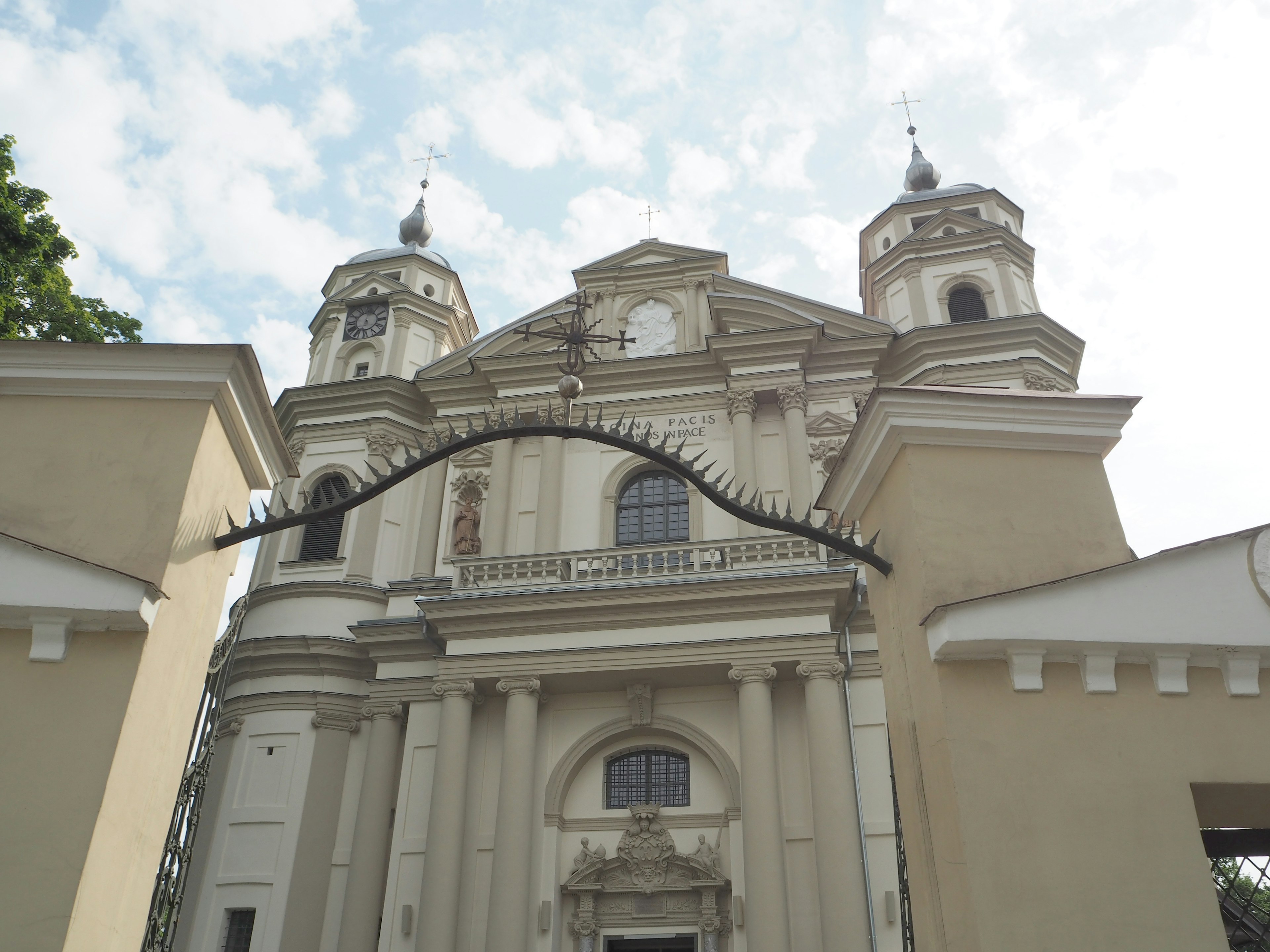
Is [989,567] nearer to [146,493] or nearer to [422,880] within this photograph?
[146,493]

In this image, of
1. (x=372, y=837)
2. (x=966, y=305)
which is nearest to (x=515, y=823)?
(x=372, y=837)

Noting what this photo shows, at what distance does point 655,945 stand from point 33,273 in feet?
39.7

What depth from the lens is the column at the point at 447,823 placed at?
504 inches

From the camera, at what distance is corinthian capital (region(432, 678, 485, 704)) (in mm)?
14297

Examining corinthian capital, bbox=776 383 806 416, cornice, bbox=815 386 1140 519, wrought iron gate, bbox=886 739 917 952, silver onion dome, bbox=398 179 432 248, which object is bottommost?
wrought iron gate, bbox=886 739 917 952

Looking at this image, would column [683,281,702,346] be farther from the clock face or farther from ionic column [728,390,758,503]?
the clock face

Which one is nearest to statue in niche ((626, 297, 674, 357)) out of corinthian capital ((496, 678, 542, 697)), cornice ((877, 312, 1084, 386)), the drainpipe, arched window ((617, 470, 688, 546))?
arched window ((617, 470, 688, 546))

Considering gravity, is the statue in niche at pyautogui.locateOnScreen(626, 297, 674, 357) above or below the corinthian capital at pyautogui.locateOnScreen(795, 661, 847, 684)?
above

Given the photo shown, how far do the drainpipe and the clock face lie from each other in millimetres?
12283

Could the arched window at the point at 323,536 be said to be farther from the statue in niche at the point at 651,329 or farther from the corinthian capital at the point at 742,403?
the corinthian capital at the point at 742,403

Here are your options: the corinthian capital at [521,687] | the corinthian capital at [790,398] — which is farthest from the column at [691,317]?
the corinthian capital at [521,687]

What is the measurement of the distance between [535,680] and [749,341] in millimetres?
7544

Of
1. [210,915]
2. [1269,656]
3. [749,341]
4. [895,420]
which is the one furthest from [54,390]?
[749,341]

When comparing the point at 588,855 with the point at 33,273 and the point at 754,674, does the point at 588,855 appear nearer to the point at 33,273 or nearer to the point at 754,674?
the point at 754,674
